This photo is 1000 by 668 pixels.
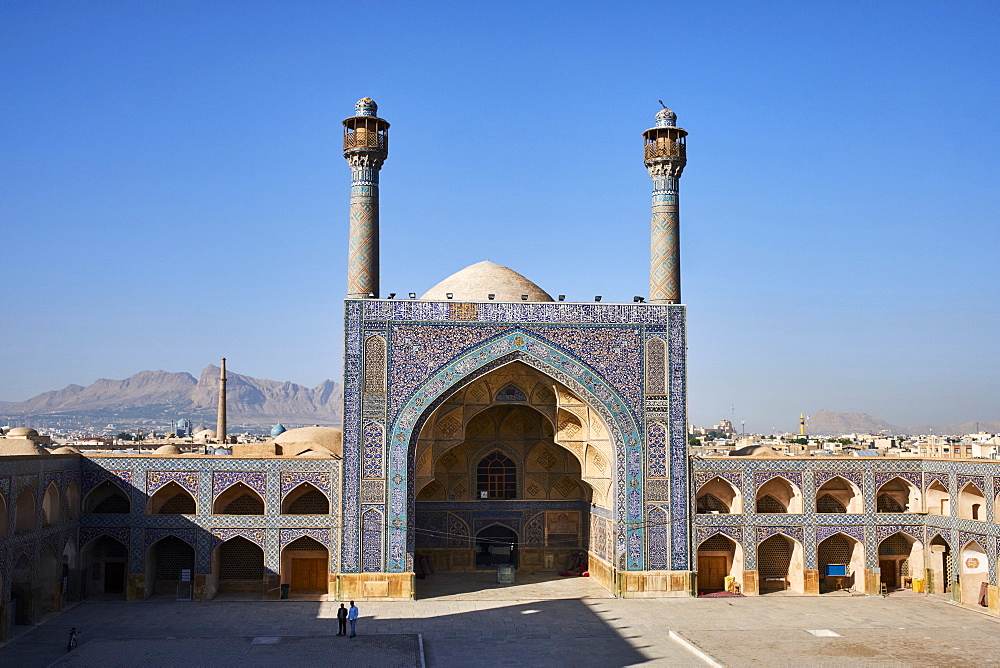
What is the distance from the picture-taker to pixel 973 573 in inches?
865

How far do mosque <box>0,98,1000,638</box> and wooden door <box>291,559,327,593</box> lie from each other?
0.04 metres

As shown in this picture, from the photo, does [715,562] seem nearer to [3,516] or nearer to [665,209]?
[665,209]

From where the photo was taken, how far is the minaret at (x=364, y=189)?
23000 mm

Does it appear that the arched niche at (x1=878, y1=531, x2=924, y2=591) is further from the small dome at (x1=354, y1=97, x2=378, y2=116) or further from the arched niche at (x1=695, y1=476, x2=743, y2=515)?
the small dome at (x1=354, y1=97, x2=378, y2=116)

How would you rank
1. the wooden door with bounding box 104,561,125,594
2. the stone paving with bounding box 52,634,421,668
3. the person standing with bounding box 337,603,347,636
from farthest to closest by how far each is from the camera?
the wooden door with bounding box 104,561,125,594 < the person standing with bounding box 337,603,347,636 < the stone paving with bounding box 52,634,421,668

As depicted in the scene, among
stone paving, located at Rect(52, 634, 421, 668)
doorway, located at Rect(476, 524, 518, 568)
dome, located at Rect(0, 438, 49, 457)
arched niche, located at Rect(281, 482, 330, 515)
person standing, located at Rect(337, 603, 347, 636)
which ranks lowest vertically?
stone paving, located at Rect(52, 634, 421, 668)

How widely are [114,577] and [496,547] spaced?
9293mm

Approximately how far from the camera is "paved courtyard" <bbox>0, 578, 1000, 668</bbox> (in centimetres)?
1728

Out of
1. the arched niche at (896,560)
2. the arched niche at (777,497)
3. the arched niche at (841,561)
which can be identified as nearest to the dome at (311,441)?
the arched niche at (777,497)

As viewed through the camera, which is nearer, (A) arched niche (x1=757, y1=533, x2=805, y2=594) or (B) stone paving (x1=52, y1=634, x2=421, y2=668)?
(B) stone paving (x1=52, y1=634, x2=421, y2=668)

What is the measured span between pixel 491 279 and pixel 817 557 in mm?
10195

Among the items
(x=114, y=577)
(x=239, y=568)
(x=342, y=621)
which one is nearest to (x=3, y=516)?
(x=114, y=577)

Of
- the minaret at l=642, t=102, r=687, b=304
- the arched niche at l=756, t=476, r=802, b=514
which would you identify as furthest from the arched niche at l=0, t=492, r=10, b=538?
the arched niche at l=756, t=476, r=802, b=514

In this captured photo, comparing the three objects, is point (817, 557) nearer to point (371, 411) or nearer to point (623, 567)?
point (623, 567)
